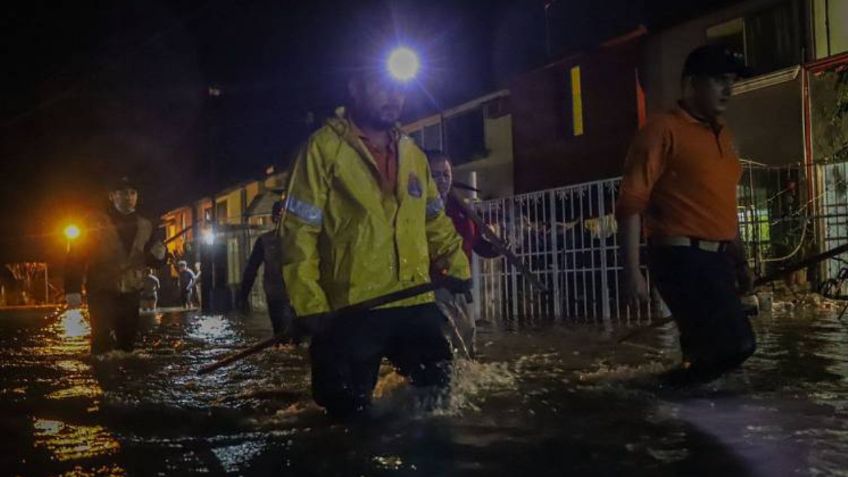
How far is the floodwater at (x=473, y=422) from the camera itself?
359cm

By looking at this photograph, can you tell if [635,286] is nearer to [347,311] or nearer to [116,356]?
[347,311]

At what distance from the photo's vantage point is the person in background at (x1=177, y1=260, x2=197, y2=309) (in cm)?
2325

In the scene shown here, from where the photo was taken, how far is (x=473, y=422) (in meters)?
4.42

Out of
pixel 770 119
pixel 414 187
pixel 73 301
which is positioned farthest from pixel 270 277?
pixel 73 301

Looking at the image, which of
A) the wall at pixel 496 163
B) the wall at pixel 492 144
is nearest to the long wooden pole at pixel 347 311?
the wall at pixel 492 144

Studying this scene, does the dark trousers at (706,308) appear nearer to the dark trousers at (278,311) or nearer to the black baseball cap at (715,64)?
the black baseball cap at (715,64)

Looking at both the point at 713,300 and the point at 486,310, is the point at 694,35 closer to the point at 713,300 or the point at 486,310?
the point at 486,310

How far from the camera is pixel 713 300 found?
456 cm

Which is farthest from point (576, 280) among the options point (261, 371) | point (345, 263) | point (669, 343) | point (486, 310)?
point (345, 263)

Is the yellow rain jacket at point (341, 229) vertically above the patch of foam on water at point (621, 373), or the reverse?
the yellow rain jacket at point (341, 229)

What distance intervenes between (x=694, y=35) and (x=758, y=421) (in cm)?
1408

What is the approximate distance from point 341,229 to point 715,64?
233cm

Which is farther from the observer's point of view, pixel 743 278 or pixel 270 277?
pixel 270 277

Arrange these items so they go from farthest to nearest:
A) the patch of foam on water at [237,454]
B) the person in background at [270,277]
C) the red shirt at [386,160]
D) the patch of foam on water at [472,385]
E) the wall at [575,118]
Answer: the wall at [575,118]
the person in background at [270,277]
the patch of foam on water at [472,385]
the red shirt at [386,160]
the patch of foam on water at [237,454]
